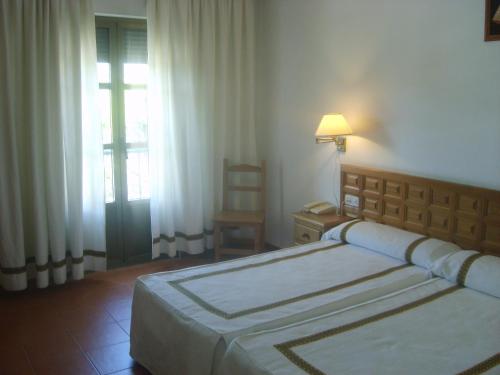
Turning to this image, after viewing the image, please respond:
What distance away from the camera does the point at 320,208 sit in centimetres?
424

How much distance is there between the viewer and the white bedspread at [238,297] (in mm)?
2471

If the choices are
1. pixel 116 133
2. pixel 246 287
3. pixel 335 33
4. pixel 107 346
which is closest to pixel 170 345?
pixel 246 287

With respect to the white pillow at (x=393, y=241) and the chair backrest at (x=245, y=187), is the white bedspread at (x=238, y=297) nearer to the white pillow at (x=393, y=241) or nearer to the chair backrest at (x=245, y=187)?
the white pillow at (x=393, y=241)

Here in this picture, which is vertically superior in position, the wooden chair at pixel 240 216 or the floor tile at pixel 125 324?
the wooden chair at pixel 240 216

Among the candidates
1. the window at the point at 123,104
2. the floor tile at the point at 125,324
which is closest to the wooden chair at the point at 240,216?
the window at the point at 123,104

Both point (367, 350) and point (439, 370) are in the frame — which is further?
point (367, 350)

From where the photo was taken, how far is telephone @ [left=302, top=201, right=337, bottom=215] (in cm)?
422

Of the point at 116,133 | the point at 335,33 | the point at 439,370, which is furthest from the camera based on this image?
the point at 116,133

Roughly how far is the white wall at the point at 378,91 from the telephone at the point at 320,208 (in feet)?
0.44

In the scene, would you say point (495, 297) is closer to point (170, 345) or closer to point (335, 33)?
point (170, 345)

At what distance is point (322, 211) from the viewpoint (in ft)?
13.8

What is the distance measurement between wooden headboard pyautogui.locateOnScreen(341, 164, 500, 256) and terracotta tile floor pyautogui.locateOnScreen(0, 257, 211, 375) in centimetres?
194

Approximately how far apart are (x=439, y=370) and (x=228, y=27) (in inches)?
142

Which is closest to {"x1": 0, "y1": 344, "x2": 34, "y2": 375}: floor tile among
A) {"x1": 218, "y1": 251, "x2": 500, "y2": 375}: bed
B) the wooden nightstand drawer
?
{"x1": 218, "y1": 251, "x2": 500, "y2": 375}: bed
